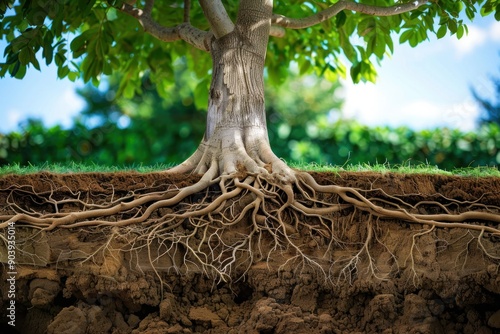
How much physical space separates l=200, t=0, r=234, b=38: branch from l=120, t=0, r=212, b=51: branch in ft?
0.87

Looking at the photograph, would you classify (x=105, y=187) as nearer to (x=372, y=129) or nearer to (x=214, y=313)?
(x=214, y=313)

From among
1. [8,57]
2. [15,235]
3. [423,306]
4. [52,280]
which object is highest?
[8,57]

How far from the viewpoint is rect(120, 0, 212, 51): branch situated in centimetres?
607

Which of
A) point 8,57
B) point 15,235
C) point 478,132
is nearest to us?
point 15,235

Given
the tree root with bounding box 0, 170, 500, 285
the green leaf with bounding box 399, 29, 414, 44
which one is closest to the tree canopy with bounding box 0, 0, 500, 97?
the green leaf with bounding box 399, 29, 414, 44

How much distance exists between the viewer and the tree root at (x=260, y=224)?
4449mm

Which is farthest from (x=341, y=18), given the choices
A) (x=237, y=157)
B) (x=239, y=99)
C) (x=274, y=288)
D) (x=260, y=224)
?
(x=274, y=288)

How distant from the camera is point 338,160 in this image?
36.7 ft

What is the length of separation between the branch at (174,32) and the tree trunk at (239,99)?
19cm

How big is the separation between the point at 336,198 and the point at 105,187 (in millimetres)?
1697

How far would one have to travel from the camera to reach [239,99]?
5617 millimetres

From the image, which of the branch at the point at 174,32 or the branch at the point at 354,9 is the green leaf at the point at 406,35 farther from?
the branch at the point at 174,32

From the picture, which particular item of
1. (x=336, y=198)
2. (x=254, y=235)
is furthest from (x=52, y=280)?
(x=336, y=198)

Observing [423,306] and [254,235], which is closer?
[423,306]
